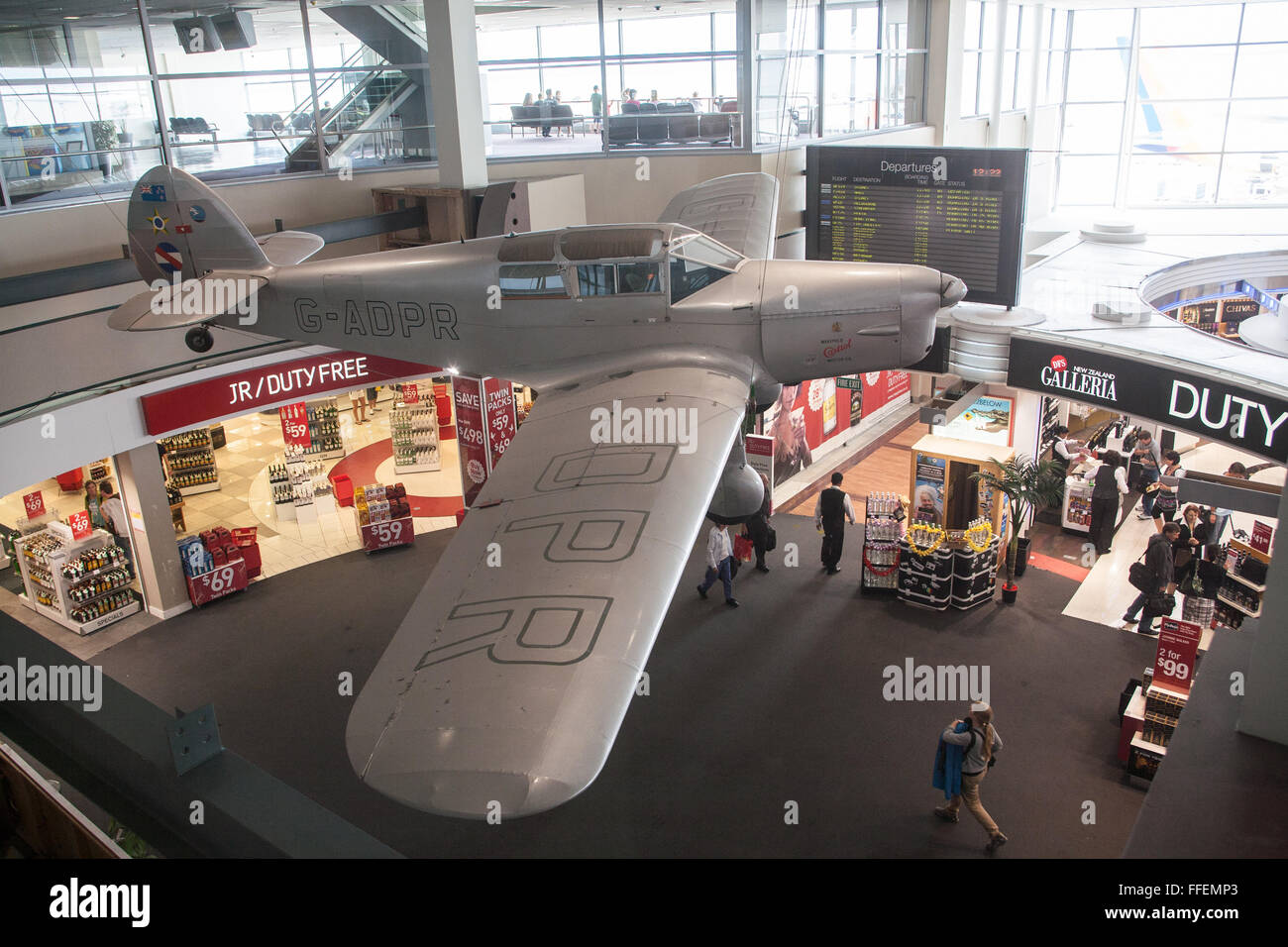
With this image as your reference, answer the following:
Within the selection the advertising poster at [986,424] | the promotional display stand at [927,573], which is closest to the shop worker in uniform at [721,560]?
the promotional display stand at [927,573]

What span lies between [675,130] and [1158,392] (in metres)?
7.89

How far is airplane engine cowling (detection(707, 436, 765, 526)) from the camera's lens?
8.90m

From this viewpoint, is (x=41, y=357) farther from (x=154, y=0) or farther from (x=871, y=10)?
(x=871, y=10)

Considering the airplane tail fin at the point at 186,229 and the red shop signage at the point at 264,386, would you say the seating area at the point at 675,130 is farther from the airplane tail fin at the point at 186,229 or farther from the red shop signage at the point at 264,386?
the airplane tail fin at the point at 186,229

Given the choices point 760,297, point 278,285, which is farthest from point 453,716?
point 278,285

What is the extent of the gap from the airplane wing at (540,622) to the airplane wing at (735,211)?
3.29m

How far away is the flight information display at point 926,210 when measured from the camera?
1113cm

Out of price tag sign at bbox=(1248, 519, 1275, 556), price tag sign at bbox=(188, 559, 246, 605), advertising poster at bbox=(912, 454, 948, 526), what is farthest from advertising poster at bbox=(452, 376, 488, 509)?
price tag sign at bbox=(1248, 519, 1275, 556)

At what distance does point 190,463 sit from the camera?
1566 centimetres

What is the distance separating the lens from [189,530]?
14.1 m

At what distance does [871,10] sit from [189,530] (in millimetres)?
14543

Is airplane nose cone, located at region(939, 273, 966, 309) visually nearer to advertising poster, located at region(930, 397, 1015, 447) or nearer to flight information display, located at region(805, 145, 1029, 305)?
flight information display, located at region(805, 145, 1029, 305)

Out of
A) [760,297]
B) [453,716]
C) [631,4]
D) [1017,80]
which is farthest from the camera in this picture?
[1017,80]

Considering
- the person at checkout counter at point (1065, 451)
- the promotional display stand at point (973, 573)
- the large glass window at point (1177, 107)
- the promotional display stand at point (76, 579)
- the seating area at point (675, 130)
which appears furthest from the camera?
the large glass window at point (1177, 107)
